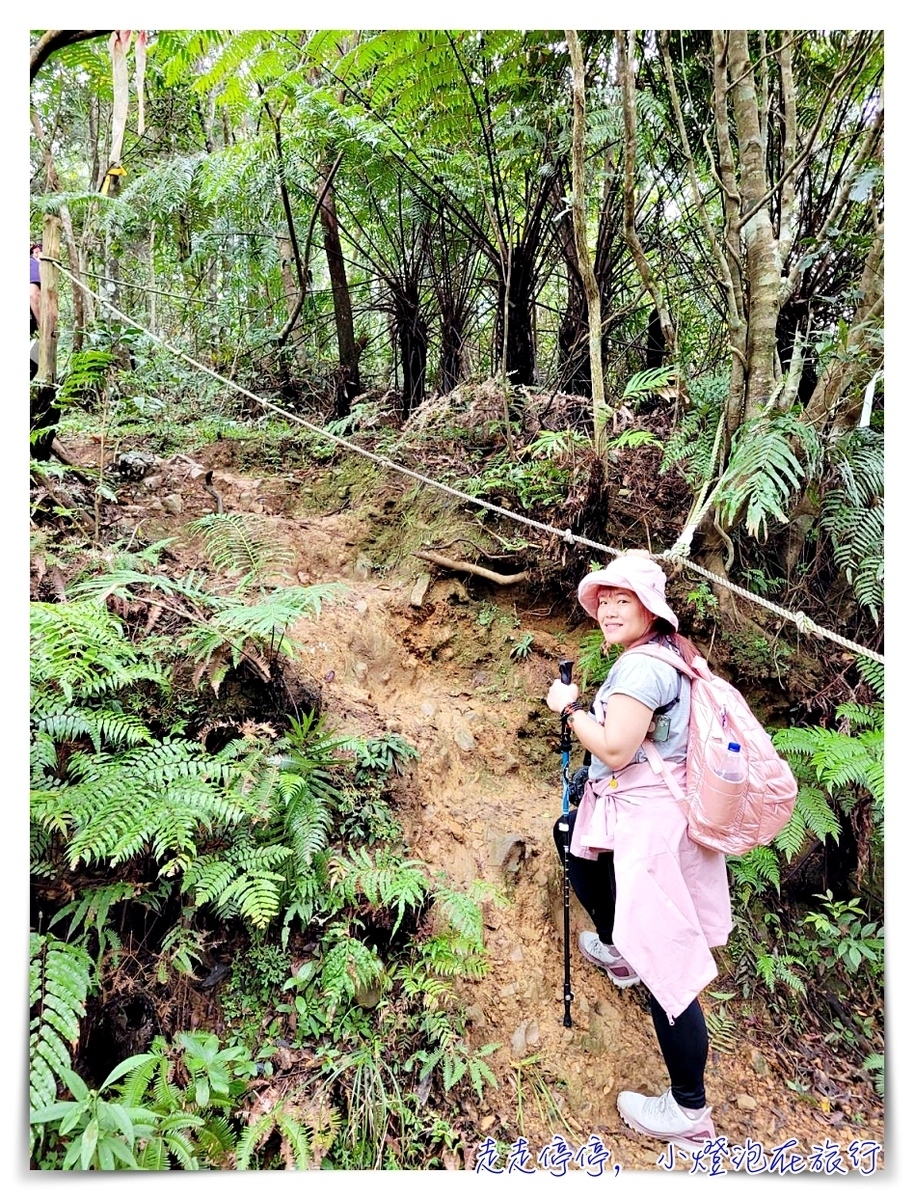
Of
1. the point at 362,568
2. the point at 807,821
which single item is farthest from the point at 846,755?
the point at 362,568

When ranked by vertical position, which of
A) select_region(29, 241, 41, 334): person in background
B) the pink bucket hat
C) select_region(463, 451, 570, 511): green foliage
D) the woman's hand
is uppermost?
select_region(29, 241, 41, 334): person in background

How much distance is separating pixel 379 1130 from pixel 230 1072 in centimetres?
50

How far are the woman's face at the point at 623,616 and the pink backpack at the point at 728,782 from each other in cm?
13

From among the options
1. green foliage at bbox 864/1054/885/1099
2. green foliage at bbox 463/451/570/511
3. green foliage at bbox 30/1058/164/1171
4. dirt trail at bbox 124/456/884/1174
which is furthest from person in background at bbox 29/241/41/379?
green foliage at bbox 864/1054/885/1099

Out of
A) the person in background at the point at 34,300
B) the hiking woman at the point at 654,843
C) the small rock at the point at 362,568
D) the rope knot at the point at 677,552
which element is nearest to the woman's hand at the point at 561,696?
the hiking woman at the point at 654,843

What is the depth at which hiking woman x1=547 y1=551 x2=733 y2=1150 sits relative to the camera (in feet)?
5.55

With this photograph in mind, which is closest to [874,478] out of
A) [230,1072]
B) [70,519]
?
[230,1072]

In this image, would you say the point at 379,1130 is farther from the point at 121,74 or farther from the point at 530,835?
the point at 121,74

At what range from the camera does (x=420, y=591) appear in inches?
133

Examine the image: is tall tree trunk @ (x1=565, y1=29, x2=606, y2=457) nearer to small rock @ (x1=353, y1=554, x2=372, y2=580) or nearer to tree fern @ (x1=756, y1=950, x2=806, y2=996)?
small rock @ (x1=353, y1=554, x2=372, y2=580)

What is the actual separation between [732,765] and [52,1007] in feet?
6.71

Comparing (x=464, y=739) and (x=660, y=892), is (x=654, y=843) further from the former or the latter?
(x=464, y=739)

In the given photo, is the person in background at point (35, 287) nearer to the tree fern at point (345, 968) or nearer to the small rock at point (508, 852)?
the tree fern at point (345, 968)

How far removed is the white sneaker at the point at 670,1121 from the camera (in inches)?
71.7
